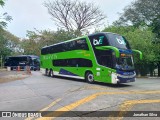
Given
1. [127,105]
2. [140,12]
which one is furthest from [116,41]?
[140,12]

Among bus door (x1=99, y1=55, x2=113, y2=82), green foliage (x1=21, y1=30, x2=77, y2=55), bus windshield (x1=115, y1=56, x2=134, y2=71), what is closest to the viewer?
bus windshield (x1=115, y1=56, x2=134, y2=71)

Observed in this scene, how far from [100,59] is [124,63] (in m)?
1.77

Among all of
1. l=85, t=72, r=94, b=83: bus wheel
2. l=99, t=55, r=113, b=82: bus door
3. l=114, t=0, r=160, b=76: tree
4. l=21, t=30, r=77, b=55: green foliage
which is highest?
l=114, t=0, r=160, b=76: tree

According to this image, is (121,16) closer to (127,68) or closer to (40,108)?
(127,68)

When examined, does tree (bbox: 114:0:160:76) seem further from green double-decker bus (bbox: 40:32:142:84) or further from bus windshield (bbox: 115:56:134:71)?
bus windshield (bbox: 115:56:134:71)

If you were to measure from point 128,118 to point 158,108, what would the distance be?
1.88 metres

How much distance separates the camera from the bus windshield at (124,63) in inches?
589

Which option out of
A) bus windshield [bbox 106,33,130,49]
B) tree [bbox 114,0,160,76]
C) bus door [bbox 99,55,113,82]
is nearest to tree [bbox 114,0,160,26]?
tree [bbox 114,0,160,76]

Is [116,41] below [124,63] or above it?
above

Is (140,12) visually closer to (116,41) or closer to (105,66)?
(116,41)

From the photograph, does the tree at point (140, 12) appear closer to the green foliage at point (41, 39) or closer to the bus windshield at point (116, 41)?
the green foliage at point (41, 39)

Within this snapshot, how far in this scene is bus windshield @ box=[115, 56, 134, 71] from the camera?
14973 mm

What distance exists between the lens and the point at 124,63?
50.6ft

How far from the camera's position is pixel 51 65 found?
24453 mm
